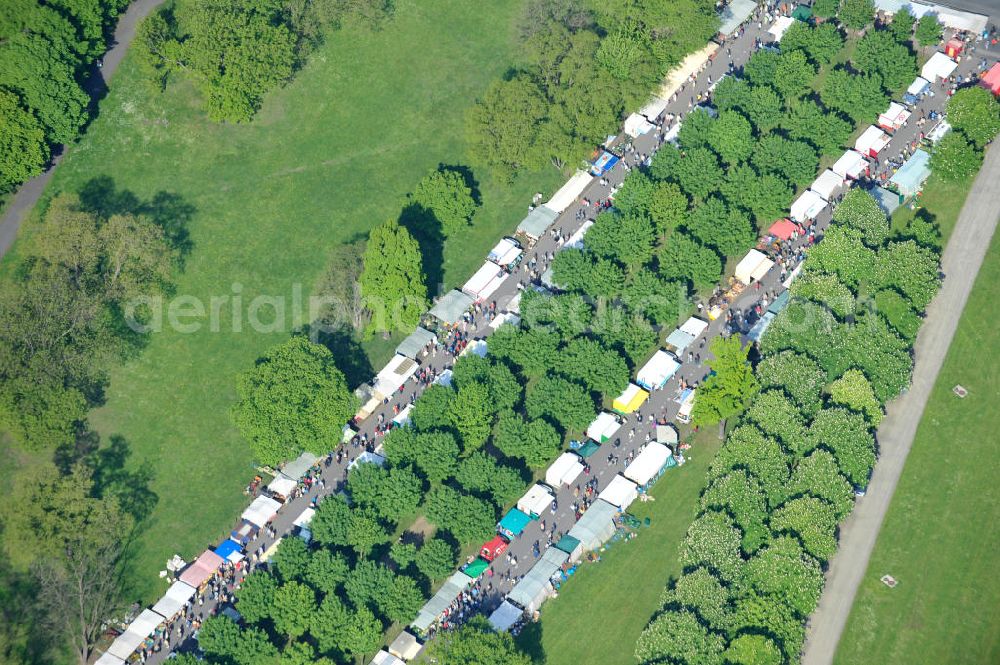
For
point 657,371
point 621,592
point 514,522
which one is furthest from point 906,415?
point 514,522

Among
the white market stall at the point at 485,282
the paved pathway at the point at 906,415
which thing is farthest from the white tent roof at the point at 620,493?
the white market stall at the point at 485,282

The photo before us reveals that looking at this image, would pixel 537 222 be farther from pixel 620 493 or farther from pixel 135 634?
pixel 135 634

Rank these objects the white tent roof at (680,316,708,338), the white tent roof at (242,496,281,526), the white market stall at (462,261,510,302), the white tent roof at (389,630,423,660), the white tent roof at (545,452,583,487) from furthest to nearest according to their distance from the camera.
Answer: the white market stall at (462,261,510,302) → the white tent roof at (680,316,708,338) → the white tent roof at (242,496,281,526) → the white tent roof at (545,452,583,487) → the white tent roof at (389,630,423,660)

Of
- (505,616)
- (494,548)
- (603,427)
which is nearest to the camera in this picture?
(505,616)

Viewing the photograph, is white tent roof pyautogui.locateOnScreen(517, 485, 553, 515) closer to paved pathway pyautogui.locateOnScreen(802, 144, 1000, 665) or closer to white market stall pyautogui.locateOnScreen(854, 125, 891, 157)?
paved pathway pyautogui.locateOnScreen(802, 144, 1000, 665)

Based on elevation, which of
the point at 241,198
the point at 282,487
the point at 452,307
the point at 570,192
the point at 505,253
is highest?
the point at 241,198

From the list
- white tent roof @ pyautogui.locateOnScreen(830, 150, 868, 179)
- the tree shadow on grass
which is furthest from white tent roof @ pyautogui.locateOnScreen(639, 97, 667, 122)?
the tree shadow on grass

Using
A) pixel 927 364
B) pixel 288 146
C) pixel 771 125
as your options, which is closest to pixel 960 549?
pixel 927 364

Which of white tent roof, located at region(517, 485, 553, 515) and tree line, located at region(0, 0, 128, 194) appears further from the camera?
tree line, located at region(0, 0, 128, 194)
